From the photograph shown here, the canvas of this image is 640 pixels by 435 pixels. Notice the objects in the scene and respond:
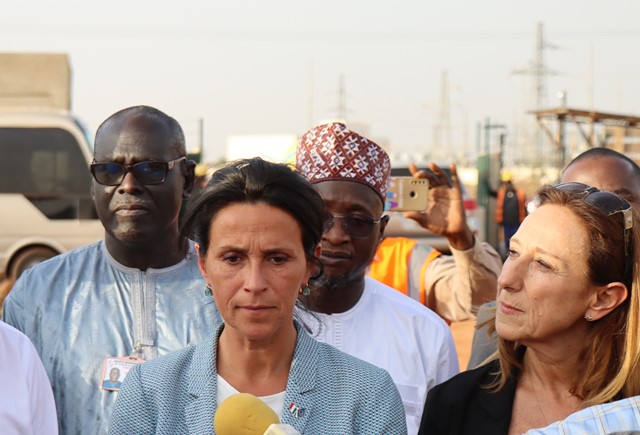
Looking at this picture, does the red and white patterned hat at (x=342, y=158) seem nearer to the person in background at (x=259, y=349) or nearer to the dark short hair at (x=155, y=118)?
the dark short hair at (x=155, y=118)

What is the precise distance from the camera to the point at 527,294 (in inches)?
116

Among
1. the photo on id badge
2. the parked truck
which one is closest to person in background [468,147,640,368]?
the photo on id badge

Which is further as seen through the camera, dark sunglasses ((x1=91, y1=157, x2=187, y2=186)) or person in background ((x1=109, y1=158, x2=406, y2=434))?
dark sunglasses ((x1=91, y1=157, x2=187, y2=186))

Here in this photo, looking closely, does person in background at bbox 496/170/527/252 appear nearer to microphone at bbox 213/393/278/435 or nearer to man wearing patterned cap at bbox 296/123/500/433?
man wearing patterned cap at bbox 296/123/500/433

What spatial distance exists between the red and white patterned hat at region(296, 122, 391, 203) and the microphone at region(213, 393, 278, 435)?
70.7 inches

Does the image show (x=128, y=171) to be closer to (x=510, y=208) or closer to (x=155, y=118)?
(x=155, y=118)

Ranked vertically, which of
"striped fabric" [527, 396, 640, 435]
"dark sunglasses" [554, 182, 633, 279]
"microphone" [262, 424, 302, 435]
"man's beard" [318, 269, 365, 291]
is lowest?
"striped fabric" [527, 396, 640, 435]

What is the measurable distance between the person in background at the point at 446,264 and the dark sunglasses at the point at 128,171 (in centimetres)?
125

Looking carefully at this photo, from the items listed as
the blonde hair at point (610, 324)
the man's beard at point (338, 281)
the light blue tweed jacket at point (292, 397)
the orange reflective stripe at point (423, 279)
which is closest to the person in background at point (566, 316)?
the blonde hair at point (610, 324)

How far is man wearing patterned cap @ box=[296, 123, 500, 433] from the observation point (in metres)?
3.71

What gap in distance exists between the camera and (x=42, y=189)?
15.0 meters

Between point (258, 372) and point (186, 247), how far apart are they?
1.14 m

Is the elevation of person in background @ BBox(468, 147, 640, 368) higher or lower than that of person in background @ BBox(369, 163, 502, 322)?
higher

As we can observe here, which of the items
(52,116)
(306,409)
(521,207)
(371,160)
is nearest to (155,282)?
(371,160)
